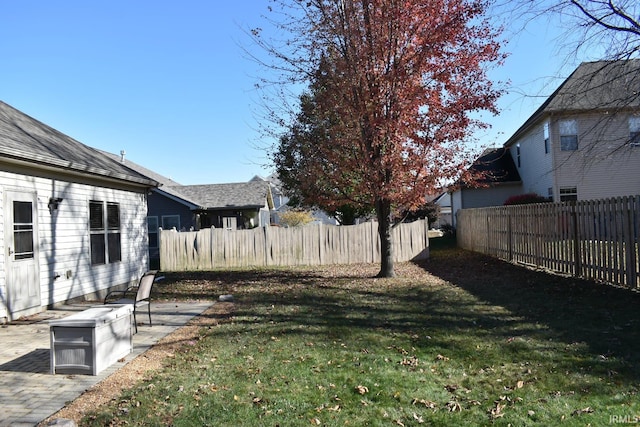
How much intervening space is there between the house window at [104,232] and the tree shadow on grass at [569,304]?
8.36 meters

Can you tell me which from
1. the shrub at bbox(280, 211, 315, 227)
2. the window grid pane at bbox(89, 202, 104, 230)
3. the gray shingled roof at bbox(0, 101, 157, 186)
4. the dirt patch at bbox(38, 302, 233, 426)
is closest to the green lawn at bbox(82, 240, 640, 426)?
the dirt patch at bbox(38, 302, 233, 426)

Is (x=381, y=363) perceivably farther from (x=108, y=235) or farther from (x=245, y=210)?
(x=245, y=210)

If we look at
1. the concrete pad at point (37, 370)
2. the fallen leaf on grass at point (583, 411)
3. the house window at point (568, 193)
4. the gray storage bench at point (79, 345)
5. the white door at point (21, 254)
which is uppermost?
the house window at point (568, 193)

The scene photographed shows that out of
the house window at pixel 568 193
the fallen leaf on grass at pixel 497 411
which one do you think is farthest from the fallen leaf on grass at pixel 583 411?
the house window at pixel 568 193

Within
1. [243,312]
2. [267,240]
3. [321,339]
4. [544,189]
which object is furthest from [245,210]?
[321,339]

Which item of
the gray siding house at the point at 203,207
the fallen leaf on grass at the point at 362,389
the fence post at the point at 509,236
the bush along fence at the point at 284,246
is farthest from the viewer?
the gray siding house at the point at 203,207

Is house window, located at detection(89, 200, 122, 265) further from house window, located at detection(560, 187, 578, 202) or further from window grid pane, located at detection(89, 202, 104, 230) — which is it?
house window, located at detection(560, 187, 578, 202)

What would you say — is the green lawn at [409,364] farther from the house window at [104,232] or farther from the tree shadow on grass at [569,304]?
the house window at [104,232]

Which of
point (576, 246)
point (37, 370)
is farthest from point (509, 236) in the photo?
point (37, 370)

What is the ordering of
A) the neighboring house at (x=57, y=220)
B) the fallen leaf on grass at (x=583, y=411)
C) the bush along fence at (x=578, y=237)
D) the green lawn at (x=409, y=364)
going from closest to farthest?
the fallen leaf on grass at (x=583, y=411) < the green lawn at (x=409, y=364) < the neighboring house at (x=57, y=220) < the bush along fence at (x=578, y=237)

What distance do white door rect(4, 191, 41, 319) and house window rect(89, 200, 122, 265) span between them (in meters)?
1.99

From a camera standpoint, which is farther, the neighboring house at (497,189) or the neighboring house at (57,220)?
the neighboring house at (497,189)

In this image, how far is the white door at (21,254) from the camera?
7859 mm

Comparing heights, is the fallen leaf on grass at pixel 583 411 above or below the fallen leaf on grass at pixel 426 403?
above
